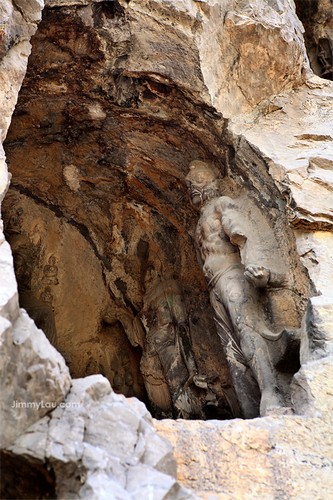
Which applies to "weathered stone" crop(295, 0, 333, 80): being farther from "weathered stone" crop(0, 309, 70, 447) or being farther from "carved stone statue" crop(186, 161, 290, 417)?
"weathered stone" crop(0, 309, 70, 447)

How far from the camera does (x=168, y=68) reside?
576 cm

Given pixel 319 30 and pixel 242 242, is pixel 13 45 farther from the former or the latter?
pixel 319 30

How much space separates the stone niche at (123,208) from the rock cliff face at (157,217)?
1cm

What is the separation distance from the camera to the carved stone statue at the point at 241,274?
15.7ft

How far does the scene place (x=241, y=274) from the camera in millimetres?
5320

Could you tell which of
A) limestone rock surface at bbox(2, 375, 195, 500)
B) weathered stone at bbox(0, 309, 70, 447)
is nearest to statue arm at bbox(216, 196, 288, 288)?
limestone rock surface at bbox(2, 375, 195, 500)

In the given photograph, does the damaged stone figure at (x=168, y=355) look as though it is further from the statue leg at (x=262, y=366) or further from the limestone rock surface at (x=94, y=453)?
the limestone rock surface at (x=94, y=453)

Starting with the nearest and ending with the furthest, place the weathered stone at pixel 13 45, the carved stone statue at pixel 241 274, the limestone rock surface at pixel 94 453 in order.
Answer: the limestone rock surface at pixel 94 453, the weathered stone at pixel 13 45, the carved stone statue at pixel 241 274

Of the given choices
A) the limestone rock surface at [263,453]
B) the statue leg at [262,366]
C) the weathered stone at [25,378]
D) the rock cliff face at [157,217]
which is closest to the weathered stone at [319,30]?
the rock cliff face at [157,217]

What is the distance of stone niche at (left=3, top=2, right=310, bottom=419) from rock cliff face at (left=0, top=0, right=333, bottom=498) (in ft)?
A: 0.04

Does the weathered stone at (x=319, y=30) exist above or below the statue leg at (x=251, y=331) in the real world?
above

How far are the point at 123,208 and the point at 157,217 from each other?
358 millimetres

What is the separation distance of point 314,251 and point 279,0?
256cm

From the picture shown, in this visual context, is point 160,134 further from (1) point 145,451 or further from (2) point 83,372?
(1) point 145,451
